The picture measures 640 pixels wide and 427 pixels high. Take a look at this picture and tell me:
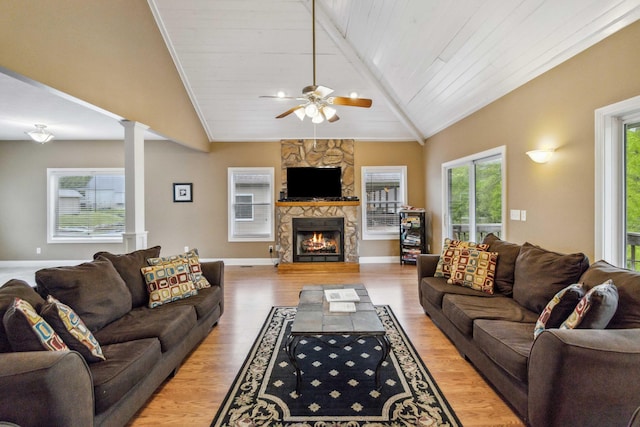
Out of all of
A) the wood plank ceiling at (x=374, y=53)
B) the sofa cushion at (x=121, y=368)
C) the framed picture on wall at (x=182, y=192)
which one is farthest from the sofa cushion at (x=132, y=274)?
the framed picture on wall at (x=182, y=192)

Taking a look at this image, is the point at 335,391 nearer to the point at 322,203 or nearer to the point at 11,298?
the point at 11,298

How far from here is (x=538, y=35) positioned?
8.99 feet

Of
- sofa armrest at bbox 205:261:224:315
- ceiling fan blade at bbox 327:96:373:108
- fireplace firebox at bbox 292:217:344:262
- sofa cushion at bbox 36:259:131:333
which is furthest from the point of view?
fireplace firebox at bbox 292:217:344:262

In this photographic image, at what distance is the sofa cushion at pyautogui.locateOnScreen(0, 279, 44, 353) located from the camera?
151 cm

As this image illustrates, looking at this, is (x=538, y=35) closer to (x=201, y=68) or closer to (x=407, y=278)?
(x=407, y=278)

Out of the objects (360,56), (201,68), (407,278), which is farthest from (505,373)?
(201,68)

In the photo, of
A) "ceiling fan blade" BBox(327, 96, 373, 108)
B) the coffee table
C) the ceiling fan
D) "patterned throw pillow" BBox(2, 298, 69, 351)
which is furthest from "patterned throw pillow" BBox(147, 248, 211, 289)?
"ceiling fan blade" BBox(327, 96, 373, 108)

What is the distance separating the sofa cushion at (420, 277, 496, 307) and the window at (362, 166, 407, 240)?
3199 mm

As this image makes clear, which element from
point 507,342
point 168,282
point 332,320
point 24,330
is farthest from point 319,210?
point 24,330

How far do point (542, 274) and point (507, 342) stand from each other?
0.88 meters

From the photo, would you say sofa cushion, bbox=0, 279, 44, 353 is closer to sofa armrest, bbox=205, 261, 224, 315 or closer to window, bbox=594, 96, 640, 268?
sofa armrest, bbox=205, 261, 224, 315

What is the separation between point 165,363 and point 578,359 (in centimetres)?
263

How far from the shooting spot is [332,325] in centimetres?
220

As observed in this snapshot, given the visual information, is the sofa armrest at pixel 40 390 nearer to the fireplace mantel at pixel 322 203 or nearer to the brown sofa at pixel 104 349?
the brown sofa at pixel 104 349
